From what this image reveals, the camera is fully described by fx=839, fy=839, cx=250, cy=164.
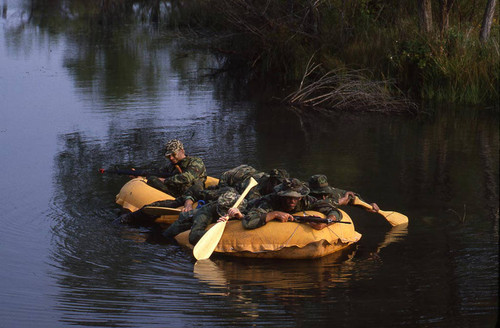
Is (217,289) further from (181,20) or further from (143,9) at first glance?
(143,9)

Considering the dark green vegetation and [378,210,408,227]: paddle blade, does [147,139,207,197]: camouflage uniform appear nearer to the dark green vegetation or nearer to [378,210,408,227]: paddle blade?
[378,210,408,227]: paddle blade

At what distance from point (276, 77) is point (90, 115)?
272 inches

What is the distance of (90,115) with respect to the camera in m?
18.9

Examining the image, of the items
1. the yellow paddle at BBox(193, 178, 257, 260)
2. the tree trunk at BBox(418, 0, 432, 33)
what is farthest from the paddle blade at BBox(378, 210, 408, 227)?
the tree trunk at BBox(418, 0, 432, 33)

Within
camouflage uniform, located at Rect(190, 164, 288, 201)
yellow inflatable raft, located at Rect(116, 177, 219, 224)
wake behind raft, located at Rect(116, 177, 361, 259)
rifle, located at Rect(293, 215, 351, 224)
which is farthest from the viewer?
yellow inflatable raft, located at Rect(116, 177, 219, 224)

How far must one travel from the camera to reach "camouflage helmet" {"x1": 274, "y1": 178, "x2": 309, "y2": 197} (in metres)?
9.23

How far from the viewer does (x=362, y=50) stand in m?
21.0

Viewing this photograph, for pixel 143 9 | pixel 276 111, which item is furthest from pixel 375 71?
pixel 143 9

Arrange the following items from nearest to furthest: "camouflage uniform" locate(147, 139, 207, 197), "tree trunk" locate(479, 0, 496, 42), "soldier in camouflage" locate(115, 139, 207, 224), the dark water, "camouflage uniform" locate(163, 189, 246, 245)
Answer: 1. the dark water
2. "camouflage uniform" locate(163, 189, 246, 245)
3. "soldier in camouflage" locate(115, 139, 207, 224)
4. "camouflage uniform" locate(147, 139, 207, 197)
5. "tree trunk" locate(479, 0, 496, 42)

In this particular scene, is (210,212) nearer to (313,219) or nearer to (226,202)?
(226,202)

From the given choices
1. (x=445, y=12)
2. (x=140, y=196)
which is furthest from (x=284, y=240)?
(x=445, y=12)

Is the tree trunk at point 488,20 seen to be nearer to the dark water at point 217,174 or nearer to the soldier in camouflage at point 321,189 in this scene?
the dark water at point 217,174

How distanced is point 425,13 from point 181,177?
11169 millimetres

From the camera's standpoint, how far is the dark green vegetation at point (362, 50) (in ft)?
61.3
